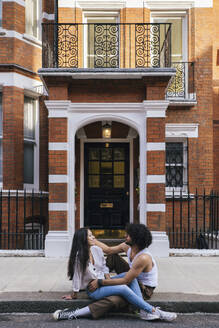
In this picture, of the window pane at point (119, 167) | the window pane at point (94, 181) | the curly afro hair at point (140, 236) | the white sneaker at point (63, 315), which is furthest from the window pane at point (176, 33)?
the white sneaker at point (63, 315)

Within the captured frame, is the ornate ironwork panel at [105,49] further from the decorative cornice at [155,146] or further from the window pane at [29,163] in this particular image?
the window pane at [29,163]

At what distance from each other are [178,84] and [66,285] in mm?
7398

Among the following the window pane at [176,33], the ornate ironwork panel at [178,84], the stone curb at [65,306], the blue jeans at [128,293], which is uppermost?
the window pane at [176,33]

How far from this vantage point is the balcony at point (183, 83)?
1133cm

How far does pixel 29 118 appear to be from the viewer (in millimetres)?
10977

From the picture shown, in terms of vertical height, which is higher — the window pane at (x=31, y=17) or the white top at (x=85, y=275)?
the window pane at (x=31, y=17)

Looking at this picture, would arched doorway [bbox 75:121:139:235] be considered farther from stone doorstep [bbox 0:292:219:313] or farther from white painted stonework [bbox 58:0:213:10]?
stone doorstep [bbox 0:292:219:313]

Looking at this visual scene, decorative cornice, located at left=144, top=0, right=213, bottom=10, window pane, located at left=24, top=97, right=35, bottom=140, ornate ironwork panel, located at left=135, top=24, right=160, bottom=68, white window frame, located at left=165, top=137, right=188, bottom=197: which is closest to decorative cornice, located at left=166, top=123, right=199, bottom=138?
white window frame, located at left=165, top=137, right=188, bottom=197

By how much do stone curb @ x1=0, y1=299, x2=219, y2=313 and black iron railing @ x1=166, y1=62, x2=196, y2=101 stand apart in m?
7.24

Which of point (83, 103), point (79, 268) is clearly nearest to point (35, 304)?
point (79, 268)

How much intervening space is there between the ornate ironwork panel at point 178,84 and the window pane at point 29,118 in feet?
13.4

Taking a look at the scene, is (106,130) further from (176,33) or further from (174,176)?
(176,33)

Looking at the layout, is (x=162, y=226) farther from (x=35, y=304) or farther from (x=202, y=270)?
(x=35, y=304)

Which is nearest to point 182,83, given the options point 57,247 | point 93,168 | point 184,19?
point 184,19
